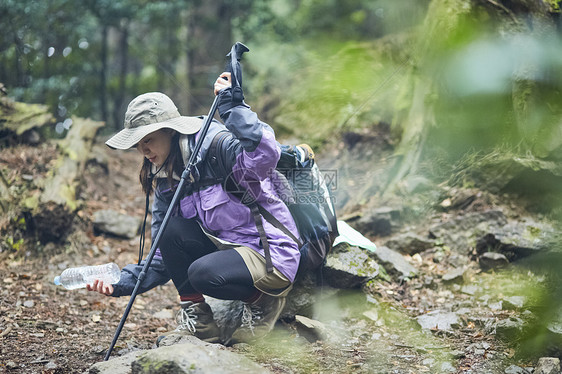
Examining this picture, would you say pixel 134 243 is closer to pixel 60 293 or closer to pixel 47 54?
pixel 60 293

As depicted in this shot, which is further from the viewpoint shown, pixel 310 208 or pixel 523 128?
pixel 523 128

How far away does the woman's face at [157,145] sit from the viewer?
11.5 feet

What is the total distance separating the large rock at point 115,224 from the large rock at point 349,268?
3.16m

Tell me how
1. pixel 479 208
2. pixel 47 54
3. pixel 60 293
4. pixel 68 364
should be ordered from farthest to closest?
pixel 47 54, pixel 479 208, pixel 60 293, pixel 68 364

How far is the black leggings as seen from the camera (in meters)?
3.40

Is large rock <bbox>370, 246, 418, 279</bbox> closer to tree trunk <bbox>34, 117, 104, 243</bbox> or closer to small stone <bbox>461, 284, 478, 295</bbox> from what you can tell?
small stone <bbox>461, 284, 478, 295</bbox>

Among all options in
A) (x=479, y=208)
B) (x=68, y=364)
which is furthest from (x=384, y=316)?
(x=68, y=364)

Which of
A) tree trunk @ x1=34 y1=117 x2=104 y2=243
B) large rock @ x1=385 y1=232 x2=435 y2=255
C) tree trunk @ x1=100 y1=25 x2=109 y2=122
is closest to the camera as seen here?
large rock @ x1=385 y1=232 x2=435 y2=255

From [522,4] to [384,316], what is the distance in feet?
11.5

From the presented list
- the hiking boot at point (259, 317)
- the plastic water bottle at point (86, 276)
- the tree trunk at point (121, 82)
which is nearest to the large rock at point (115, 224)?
the plastic water bottle at point (86, 276)

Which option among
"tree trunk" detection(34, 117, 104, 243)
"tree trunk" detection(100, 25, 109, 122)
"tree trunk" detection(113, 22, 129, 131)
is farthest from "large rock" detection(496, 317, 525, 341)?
"tree trunk" detection(113, 22, 129, 131)

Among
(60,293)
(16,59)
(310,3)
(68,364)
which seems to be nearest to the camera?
(68,364)

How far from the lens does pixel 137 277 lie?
3.66 metres

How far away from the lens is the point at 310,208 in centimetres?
369
